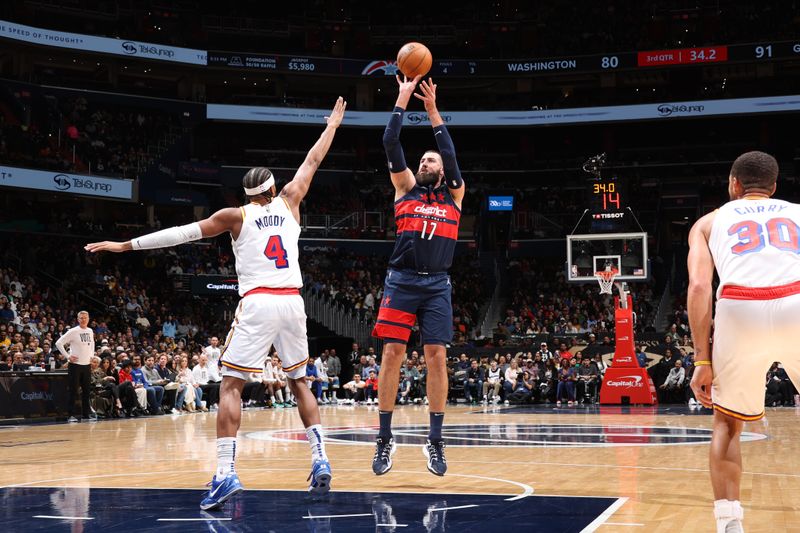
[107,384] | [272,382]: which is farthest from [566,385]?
[107,384]

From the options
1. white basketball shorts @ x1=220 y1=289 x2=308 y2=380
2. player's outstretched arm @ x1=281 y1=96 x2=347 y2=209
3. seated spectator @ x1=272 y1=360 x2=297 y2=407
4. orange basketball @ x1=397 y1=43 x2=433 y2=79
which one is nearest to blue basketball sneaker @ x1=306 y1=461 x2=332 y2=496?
white basketball shorts @ x1=220 y1=289 x2=308 y2=380

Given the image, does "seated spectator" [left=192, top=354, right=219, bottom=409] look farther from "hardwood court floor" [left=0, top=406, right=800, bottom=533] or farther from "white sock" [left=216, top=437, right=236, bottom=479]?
"white sock" [left=216, top=437, right=236, bottom=479]

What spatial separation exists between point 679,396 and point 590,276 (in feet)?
12.6

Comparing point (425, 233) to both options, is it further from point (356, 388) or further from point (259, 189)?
point (356, 388)

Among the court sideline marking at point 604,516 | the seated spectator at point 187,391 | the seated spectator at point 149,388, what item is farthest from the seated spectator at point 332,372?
the court sideline marking at point 604,516

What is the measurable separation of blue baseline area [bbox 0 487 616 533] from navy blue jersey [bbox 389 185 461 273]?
174 cm

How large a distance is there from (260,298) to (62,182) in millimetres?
26157

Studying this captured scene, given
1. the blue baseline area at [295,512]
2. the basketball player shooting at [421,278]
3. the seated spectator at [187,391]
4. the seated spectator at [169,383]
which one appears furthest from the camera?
the seated spectator at [187,391]

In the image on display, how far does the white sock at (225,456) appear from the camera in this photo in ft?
17.8

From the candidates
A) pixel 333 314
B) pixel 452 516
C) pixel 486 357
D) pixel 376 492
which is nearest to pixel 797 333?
pixel 452 516

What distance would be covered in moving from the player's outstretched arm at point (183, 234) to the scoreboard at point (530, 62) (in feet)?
107

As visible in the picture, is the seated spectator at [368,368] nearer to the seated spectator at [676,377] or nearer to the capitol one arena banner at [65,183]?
the seated spectator at [676,377]

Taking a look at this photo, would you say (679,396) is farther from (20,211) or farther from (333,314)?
(20,211)

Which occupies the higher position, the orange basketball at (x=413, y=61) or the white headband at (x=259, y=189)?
the orange basketball at (x=413, y=61)
